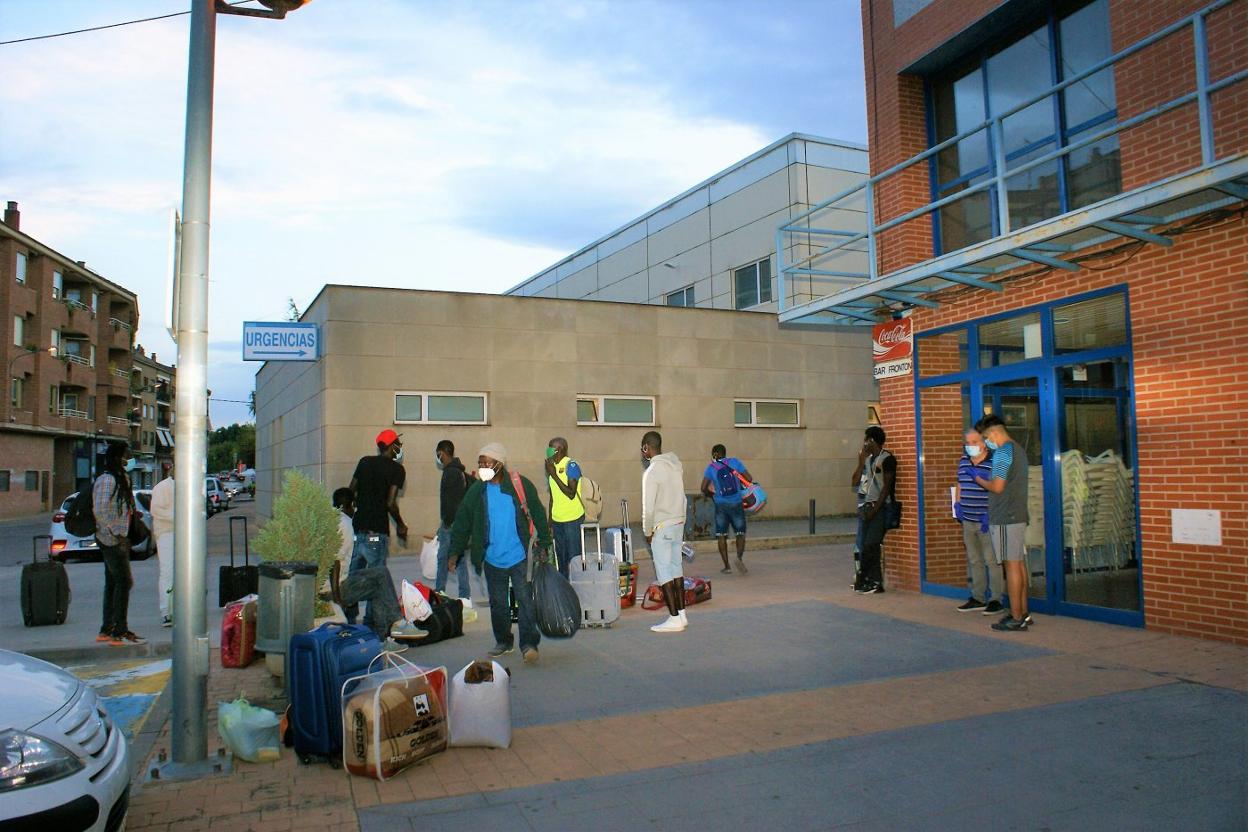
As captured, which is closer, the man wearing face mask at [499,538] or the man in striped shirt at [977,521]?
the man wearing face mask at [499,538]

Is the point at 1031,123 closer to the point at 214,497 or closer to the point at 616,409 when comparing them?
the point at 616,409

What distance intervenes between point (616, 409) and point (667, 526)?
10998 millimetres

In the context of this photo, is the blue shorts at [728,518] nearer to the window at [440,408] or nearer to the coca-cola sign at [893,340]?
the coca-cola sign at [893,340]

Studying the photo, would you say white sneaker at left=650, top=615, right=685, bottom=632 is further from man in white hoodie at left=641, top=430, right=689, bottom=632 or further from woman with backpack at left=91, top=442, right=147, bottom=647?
woman with backpack at left=91, top=442, right=147, bottom=647

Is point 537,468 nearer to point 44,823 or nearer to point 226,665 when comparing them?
point 226,665

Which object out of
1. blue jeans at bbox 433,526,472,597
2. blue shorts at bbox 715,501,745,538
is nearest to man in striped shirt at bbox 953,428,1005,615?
blue shorts at bbox 715,501,745,538

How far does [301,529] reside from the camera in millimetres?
8578

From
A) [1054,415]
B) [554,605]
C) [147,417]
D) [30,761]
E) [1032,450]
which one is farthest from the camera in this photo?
[147,417]

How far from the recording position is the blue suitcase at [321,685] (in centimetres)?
476

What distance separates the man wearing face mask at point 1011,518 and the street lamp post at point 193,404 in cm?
632

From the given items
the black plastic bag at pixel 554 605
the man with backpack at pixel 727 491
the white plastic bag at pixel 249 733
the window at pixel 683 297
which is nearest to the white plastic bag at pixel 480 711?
the white plastic bag at pixel 249 733

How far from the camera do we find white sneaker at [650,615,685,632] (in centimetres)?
826

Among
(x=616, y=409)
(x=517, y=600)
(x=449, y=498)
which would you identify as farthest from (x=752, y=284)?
(x=517, y=600)

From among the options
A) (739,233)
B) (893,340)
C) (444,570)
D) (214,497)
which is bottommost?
(444,570)
